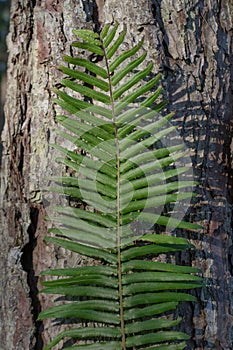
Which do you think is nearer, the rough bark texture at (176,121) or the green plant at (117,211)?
the green plant at (117,211)

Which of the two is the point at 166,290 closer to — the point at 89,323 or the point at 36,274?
the point at 89,323

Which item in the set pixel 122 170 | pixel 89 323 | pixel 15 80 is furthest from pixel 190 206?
pixel 15 80

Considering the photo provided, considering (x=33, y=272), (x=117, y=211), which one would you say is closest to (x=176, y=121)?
(x=117, y=211)

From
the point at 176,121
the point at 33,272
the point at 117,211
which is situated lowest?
the point at 33,272

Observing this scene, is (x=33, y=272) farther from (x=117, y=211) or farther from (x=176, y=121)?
(x=176, y=121)

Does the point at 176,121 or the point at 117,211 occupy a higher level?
the point at 176,121

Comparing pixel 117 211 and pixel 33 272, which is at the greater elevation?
pixel 117 211
